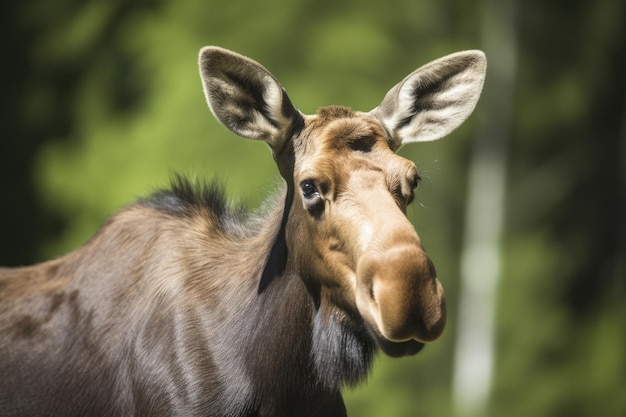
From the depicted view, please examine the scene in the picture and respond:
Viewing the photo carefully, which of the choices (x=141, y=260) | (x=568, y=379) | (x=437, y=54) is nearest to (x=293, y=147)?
(x=141, y=260)

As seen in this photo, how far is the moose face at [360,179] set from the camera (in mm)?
4430

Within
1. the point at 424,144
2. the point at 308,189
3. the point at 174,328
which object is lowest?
the point at 174,328

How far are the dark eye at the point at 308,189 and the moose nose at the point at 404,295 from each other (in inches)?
24.3

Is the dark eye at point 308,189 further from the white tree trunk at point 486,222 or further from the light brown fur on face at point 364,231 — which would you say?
the white tree trunk at point 486,222

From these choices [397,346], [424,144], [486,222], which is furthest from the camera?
[486,222]

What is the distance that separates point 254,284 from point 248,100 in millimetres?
979

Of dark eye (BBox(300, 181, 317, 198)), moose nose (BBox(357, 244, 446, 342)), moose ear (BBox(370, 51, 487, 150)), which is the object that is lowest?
moose nose (BBox(357, 244, 446, 342))

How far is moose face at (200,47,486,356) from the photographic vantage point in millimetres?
4430

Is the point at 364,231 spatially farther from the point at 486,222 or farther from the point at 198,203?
the point at 486,222

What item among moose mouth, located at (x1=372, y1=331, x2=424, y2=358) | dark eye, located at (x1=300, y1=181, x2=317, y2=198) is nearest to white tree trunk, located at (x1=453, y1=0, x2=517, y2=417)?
dark eye, located at (x1=300, y1=181, x2=317, y2=198)

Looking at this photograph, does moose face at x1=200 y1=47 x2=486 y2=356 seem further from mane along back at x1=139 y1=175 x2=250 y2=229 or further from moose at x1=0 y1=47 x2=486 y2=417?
mane along back at x1=139 y1=175 x2=250 y2=229

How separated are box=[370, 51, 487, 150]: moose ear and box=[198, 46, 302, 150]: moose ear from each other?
0.58 meters

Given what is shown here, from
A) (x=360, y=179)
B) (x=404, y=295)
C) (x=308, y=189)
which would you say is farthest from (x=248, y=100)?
(x=404, y=295)

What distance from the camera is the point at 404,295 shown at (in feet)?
14.3
